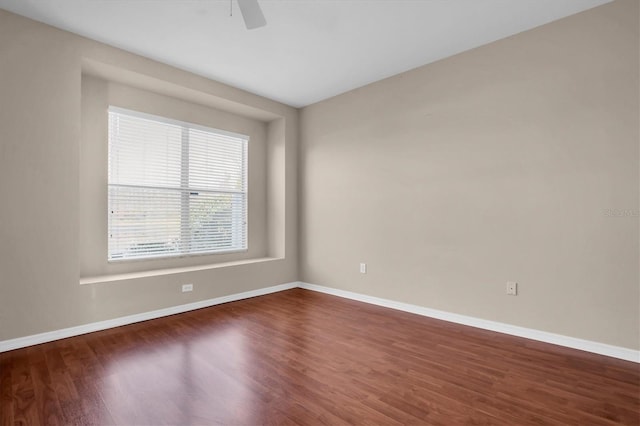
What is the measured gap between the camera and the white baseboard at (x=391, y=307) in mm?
2666

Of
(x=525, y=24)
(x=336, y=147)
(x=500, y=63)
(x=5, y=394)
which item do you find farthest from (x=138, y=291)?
(x=525, y=24)

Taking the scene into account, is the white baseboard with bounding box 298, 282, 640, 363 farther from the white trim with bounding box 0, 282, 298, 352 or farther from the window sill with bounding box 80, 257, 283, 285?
the window sill with bounding box 80, 257, 283, 285

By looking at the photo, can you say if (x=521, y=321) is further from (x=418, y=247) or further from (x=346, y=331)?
(x=346, y=331)

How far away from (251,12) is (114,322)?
3213 mm

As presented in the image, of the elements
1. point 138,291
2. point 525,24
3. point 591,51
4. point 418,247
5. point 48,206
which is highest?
point 525,24

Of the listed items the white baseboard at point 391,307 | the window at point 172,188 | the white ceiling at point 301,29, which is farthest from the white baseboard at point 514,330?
the white ceiling at point 301,29

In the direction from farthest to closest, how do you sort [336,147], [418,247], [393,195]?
[336,147], [393,195], [418,247]

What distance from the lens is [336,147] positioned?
185 inches

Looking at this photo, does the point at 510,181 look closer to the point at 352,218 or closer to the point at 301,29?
the point at 352,218

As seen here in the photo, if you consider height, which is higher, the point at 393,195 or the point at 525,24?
the point at 525,24

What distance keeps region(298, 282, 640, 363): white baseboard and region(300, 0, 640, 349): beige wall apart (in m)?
0.06

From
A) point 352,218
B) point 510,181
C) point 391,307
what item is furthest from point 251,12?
point 391,307

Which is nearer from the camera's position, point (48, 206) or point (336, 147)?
point (48, 206)

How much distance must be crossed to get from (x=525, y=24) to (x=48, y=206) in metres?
4.70
